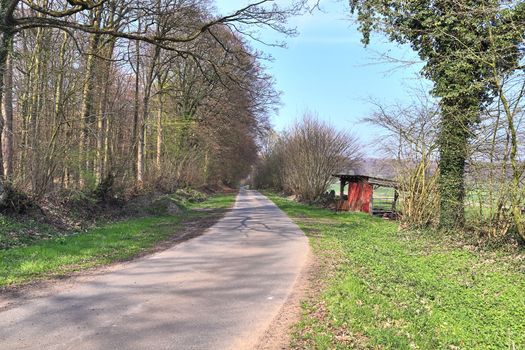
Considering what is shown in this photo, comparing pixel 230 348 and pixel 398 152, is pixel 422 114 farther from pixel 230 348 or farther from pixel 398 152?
pixel 230 348

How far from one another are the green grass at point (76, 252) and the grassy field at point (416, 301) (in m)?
4.53

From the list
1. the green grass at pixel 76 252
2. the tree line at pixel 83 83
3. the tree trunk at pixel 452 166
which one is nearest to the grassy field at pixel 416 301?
the tree trunk at pixel 452 166

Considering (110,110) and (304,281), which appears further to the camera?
(110,110)

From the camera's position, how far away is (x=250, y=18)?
1395cm

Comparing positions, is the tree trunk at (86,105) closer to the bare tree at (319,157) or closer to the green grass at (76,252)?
the green grass at (76,252)

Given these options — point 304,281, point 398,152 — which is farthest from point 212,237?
point 398,152

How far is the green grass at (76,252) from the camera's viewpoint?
7531mm

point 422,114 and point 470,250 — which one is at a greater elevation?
point 422,114

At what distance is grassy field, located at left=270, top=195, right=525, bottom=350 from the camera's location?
489 cm

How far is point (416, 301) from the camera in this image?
628 cm

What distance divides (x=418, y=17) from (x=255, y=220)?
1012cm

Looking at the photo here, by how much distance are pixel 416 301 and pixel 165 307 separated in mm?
3639

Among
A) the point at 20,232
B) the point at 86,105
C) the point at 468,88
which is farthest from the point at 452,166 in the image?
the point at 86,105

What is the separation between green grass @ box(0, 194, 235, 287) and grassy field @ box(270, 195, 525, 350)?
4.53 meters
